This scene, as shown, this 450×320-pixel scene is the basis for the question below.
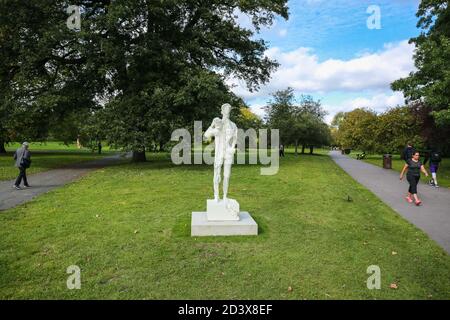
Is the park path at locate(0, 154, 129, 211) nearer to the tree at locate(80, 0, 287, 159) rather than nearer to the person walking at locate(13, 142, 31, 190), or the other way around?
the person walking at locate(13, 142, 31, 190)

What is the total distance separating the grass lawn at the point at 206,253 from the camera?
16.7 ft

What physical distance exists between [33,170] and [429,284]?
1942 centimetres

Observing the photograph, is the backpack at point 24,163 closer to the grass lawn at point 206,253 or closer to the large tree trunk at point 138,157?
the grass lawn at point 206,253

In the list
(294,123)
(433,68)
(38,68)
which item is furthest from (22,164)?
(294,123)

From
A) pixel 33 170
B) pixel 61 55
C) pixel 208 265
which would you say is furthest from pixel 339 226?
pixel 61 55

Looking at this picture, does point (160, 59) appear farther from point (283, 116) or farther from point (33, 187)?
point (283, 116)

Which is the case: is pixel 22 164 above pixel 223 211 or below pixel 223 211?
above

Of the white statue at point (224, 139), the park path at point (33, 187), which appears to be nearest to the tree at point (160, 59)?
the park path at point (33, 187)

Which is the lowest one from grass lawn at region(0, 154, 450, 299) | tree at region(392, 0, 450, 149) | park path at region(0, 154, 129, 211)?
grass lawn at region(0, 154, 450, 299)

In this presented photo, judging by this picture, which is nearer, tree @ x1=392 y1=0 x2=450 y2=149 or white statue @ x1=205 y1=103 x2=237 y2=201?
white statue @ x1=205 y1=103 x2=237 y2=201

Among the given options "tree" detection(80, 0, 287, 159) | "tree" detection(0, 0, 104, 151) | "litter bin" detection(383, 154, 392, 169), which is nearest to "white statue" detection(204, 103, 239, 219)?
"tree" detection(80, 0, 287, 159)

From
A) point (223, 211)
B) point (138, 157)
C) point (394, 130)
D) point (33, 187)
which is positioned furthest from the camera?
point (394, 130)

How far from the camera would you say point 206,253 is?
6457mm

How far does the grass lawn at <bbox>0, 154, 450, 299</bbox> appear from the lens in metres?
5.08
